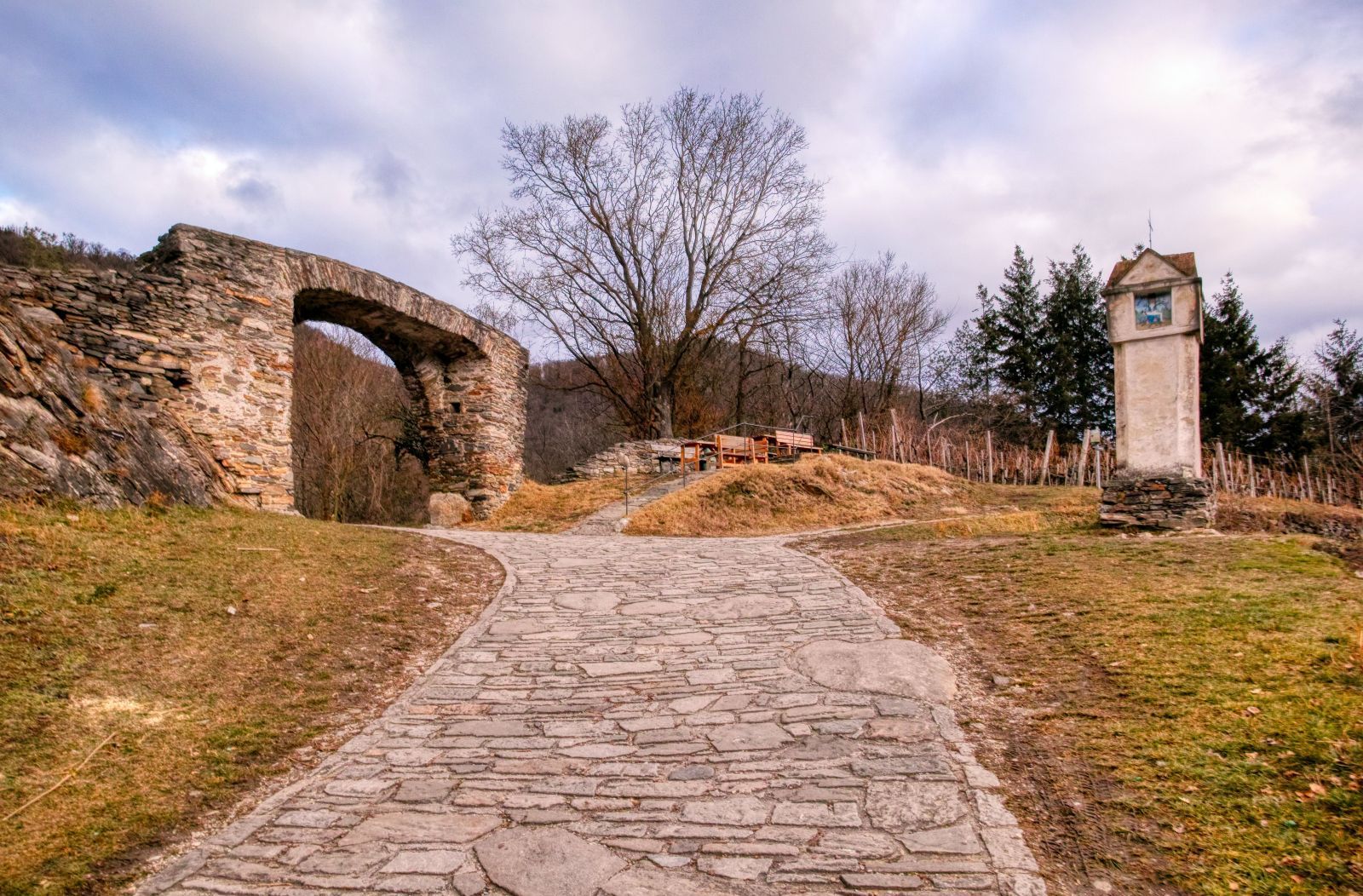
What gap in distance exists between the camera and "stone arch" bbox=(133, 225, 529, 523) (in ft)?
36.6

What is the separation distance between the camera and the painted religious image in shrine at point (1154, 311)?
33.7 ft

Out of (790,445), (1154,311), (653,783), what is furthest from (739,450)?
(653,783)

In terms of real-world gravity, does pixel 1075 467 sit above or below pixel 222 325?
below

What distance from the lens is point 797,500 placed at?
48.3 ft

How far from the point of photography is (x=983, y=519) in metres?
12.5

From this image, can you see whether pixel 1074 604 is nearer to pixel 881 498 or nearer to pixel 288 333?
pixel 881 498

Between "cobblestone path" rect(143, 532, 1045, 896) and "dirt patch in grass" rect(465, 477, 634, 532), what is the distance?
8005mm

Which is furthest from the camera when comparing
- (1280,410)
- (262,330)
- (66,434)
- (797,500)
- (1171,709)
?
(1280,410)

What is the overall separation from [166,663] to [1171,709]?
5678mm

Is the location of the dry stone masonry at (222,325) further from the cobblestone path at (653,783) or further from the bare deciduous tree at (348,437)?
the cobblestone path at (653,783)

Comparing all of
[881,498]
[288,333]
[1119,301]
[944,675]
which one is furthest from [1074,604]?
[288,333]

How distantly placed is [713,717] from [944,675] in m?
1.53

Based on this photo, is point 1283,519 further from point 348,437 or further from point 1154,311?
point 348,437

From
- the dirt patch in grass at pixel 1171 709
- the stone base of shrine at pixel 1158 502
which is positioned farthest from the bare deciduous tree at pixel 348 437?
the dirt patch in grass at pixel 1171 709
